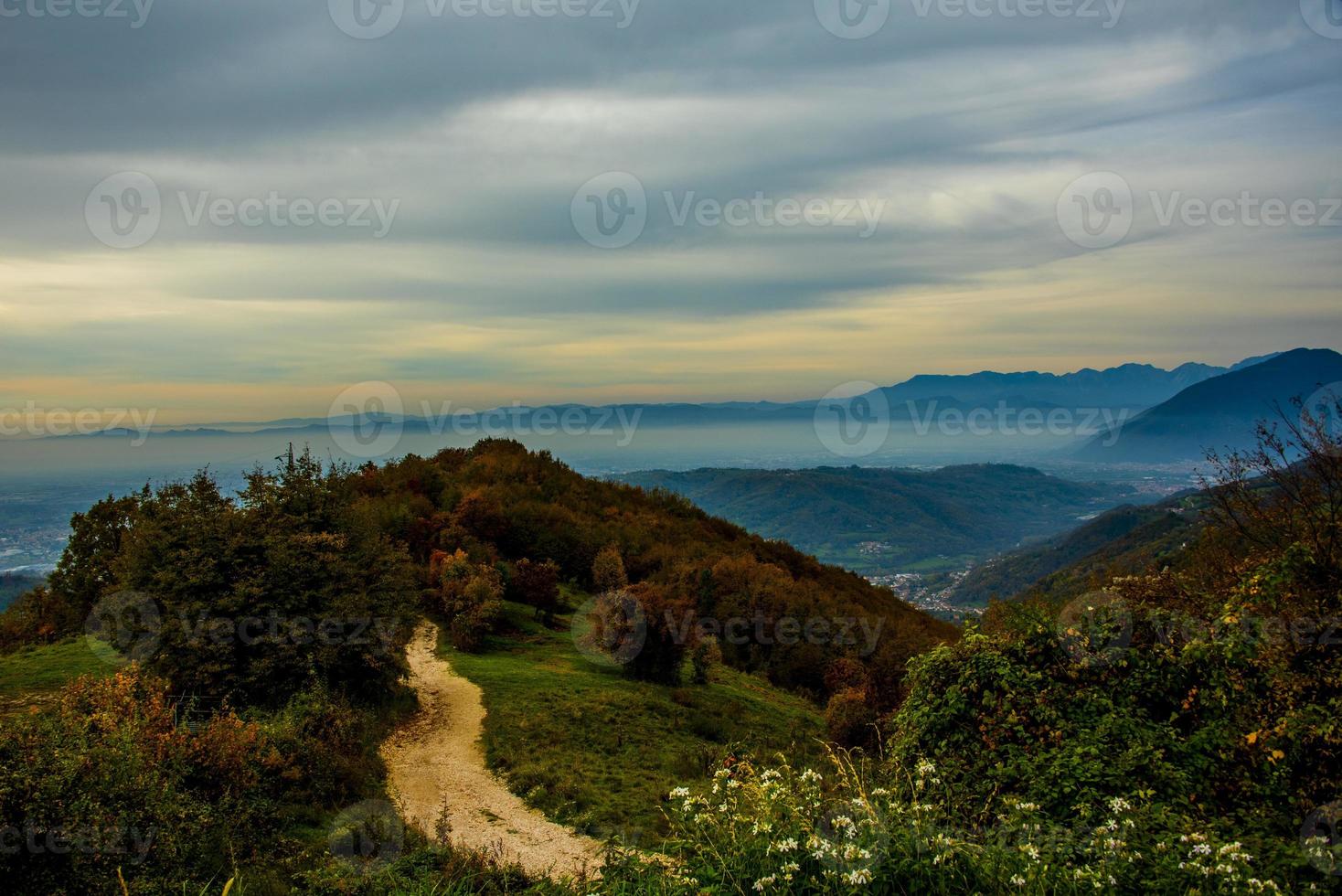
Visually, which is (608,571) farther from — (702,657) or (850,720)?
(850,720)

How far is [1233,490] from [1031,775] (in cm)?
1132

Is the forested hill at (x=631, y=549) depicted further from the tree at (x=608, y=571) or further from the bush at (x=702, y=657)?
the tree at (x=608, y=571)

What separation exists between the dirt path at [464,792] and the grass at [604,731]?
0.42m

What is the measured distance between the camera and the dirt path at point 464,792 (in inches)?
487

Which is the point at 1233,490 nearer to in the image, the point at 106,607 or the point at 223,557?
the point at 223,557

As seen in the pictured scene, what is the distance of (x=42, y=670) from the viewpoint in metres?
19.4

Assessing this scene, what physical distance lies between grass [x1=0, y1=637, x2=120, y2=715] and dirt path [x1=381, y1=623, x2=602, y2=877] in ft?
24.4

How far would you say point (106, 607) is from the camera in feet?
57.7

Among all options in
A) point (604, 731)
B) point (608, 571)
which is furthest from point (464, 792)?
point (608, 571)

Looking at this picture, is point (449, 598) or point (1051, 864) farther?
point (449, 598)

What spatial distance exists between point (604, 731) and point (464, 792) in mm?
5335

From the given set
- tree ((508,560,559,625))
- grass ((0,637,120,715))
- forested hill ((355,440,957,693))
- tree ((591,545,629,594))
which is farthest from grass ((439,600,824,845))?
grass ((0,637,120,715))

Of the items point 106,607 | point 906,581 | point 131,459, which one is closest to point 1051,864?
point 106,607

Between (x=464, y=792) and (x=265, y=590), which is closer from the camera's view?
(x=464, y=792)
